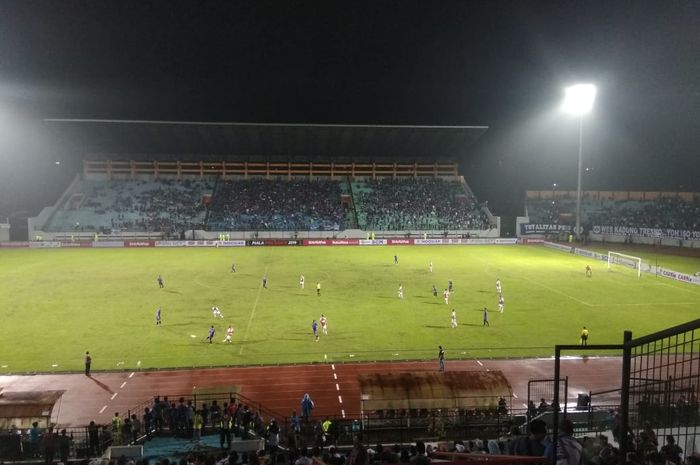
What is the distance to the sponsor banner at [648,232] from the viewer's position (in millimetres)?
61344

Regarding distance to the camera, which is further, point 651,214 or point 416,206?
point 416,206

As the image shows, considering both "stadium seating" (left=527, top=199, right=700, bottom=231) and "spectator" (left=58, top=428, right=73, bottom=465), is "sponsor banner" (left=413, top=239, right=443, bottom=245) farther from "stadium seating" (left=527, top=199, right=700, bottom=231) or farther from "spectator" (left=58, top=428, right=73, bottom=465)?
"spectator" (left=58, top=428, right=73, bottom=465)

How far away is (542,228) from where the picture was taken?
241 ft

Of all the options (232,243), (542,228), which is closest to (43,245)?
(232,243)

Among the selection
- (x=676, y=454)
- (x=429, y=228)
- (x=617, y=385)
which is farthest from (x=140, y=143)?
(x=676, y=454)

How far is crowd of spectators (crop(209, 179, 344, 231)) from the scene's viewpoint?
72.4 m

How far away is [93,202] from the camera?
74.1 meters

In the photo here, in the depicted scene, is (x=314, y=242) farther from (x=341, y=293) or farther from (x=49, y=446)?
(x=49, y=446)

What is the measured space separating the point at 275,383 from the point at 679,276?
1383 inches

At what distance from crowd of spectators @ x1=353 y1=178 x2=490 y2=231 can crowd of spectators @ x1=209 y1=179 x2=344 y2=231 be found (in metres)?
4.48

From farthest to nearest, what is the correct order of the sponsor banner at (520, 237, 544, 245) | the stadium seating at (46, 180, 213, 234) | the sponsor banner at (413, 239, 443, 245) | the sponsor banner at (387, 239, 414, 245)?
the sponsor banner at (520, 237, 544, 245), the stadium seating at (46, 180, 213, 234), the sponsor banner at (413, 239, 443, 245), the sponsor banner at (387, 239, 414, 245)

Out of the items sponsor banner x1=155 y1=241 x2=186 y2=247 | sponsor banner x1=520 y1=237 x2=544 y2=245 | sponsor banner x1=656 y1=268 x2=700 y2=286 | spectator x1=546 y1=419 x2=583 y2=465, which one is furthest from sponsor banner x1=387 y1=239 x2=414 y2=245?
spectator x1=546 y1=419 x2=583 y2=465

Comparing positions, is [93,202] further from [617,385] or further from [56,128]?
[617,385]

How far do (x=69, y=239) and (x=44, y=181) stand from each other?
13258 mm
